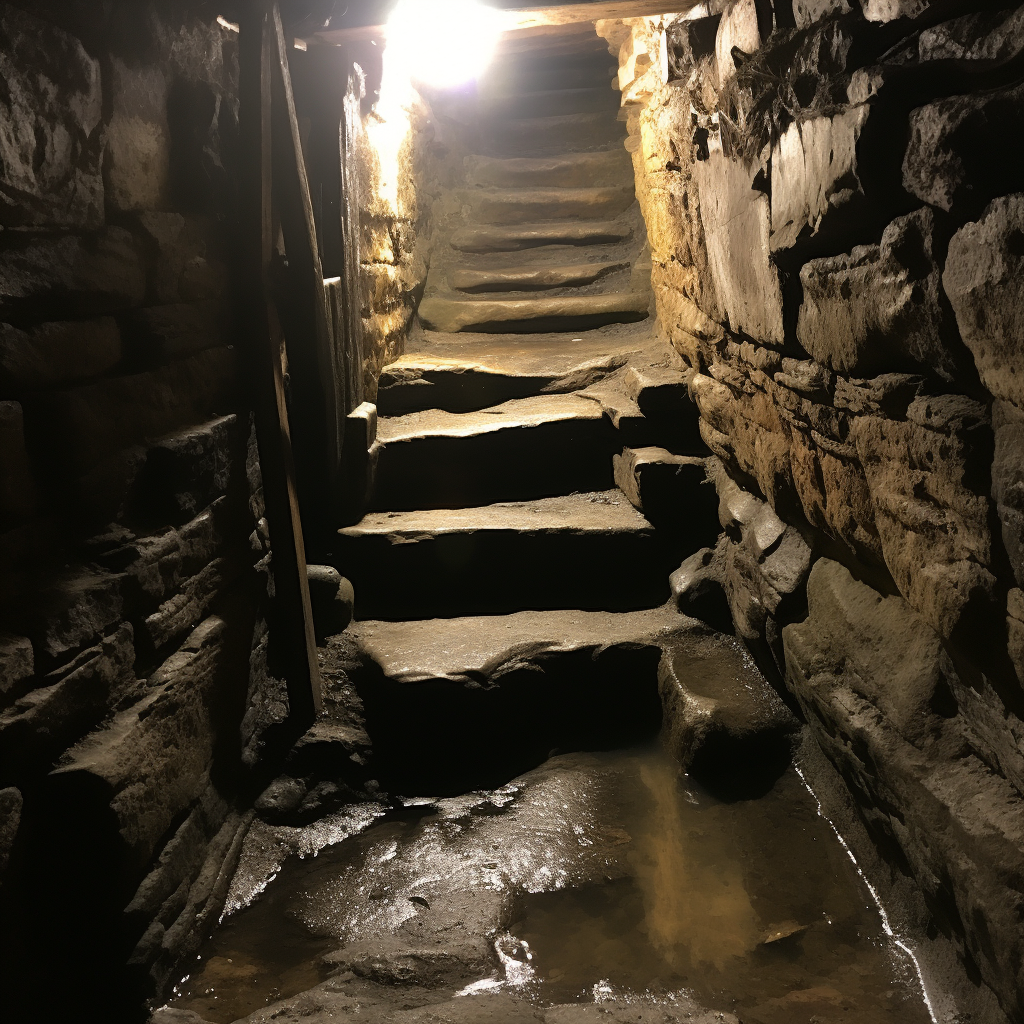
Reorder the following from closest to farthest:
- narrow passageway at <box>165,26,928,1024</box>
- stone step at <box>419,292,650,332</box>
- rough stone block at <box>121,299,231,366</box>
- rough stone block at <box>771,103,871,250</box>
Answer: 1. rough stone block at <box>771,103,871,250</box>
2. narrow passageway at <box>165,26,928,1024</box>
3. rough stone block at <box>121,299,231,366</box>
4. stone step at <box>419,292,650,332</box>

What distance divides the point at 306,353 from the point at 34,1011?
1.99 meters

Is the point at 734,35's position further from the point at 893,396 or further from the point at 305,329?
the point at 305,329

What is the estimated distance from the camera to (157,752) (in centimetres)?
190

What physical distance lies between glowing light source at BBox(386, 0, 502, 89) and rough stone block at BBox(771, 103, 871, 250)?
3.70ft

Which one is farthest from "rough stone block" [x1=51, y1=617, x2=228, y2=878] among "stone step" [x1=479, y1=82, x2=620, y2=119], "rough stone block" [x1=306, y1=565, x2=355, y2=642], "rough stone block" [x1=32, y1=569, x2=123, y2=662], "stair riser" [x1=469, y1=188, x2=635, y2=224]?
"stone step" [x1=479, y1=82, x2=620, y2=119]

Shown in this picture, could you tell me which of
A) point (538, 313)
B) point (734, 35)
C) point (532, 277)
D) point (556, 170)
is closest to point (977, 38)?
point (734, 35)

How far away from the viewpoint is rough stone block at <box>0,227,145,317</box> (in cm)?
151

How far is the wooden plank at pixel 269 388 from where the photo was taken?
2432mm

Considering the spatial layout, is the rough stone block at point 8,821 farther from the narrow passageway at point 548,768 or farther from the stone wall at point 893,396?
the stone wall at point 893,396

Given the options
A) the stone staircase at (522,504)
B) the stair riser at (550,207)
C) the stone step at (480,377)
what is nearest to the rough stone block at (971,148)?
the stone staircase at (522,504)

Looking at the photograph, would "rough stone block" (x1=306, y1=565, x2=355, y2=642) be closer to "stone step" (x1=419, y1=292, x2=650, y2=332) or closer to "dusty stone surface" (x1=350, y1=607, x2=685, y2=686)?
"dusty stone surface" (x1=350, y1=607, x2=685, y2=686)

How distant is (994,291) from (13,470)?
1.66 meters

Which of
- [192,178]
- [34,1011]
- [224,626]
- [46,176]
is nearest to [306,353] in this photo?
[192,178]

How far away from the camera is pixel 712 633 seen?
293cm
